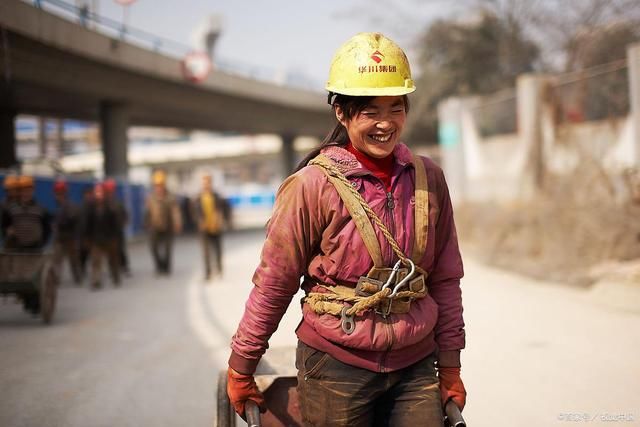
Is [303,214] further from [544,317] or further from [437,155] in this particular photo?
[437,155]

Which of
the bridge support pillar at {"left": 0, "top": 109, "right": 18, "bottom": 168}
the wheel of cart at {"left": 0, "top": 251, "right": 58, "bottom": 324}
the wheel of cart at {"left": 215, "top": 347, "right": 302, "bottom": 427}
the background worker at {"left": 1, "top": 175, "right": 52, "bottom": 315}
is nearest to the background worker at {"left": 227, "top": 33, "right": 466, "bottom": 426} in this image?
the wheel of cart at {"left": 215, "top": 347, "right": 302, "bottom": 427}

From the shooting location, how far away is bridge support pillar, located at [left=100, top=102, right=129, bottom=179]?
2666 cm

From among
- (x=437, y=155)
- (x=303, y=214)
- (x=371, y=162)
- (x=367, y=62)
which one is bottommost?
(x=303, y=214)

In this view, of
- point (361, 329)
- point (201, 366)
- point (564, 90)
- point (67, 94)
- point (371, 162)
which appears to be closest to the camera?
point (361, 329)

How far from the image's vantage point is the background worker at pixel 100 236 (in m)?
12.5

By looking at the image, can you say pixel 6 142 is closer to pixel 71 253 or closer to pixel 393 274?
pixel 71 253

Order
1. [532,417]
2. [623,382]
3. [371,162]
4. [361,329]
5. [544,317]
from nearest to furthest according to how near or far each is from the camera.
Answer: [361,329] → [371,162] → [532,417] → [623,382] → [544,317]

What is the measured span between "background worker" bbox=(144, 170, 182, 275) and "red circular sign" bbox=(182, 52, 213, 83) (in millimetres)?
13359

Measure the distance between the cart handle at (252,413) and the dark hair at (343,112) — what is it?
945mm

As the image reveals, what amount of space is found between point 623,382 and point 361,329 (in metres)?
3.51

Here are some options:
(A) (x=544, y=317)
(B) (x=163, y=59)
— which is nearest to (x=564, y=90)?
(A) (x=544, y=317)

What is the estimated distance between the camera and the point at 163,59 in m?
25.1

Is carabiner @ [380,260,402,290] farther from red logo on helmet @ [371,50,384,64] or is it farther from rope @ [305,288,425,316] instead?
red logo on helmet @ [371,50,384,64]

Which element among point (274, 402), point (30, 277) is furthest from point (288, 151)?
point (274, 402)
